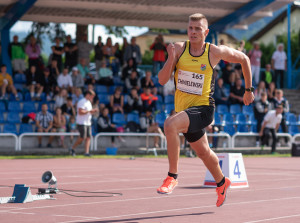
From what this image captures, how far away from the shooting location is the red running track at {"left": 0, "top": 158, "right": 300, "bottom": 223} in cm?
714

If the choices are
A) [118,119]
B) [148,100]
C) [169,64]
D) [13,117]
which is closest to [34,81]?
[13,117]

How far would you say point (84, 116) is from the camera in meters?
20.7

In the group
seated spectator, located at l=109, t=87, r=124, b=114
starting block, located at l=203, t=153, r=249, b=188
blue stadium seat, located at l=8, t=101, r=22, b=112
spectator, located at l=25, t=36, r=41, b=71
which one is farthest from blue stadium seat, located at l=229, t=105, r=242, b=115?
starting block, located at l=203, t=153, r=249, b=188

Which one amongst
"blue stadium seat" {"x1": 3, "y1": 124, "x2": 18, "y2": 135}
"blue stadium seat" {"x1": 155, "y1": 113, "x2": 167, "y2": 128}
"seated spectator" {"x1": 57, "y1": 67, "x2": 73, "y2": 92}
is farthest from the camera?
"blue stadium seat" {"x1": 155, "y1": 113, "x2": 167, "y2": 128}

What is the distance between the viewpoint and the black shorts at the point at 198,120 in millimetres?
7492

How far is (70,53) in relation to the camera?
26.9 meters

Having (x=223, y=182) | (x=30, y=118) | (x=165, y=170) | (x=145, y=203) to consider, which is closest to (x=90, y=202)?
(x=145, y=203)

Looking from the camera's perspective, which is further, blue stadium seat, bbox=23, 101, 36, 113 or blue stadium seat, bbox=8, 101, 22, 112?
blue stadium seat, bbox=23, 101, 36, 113

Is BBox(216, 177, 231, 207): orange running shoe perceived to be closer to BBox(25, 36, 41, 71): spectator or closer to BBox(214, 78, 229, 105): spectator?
BBox(25, 36, 41, 71): spectator

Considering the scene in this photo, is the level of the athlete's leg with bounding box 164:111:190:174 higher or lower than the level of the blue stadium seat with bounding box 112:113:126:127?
higher

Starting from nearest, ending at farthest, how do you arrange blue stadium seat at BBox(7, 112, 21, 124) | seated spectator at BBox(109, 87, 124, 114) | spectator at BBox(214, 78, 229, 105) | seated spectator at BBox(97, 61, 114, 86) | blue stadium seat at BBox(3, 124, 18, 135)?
1. blue stadium seat at BBox(3, 124, 18, 135)
2. blue stadium seat at BBox(7, 112, 21, 124)
3. seated spectator at BBox(109, 87, 124, 114)
4. seated spectator at BBox(97, 61, 114, 86)
5. spectator at BBox(214, 78, 229, 105)

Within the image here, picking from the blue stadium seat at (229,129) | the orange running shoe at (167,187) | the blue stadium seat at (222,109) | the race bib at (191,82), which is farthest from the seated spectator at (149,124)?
the orange running shoe at (167,187)

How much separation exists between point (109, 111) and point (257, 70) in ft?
28.3

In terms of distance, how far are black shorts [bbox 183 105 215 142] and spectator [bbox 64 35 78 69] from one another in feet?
64.6
